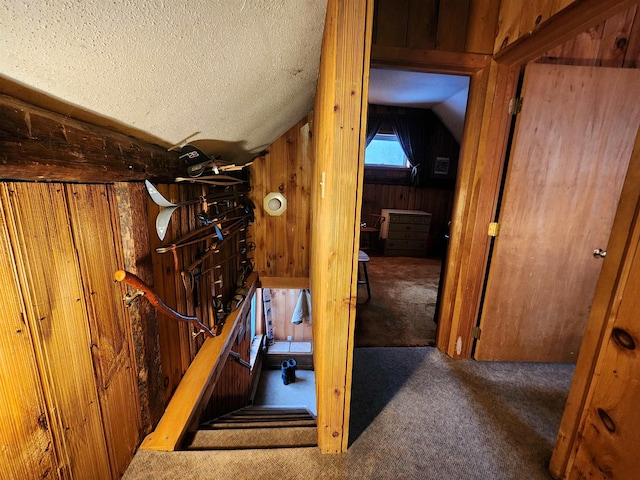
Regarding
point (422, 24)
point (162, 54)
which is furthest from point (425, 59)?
point (162, 54)

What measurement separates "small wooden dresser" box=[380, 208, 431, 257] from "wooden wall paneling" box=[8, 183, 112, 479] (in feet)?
16.0

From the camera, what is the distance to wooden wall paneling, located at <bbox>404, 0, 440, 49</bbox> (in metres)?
1.47

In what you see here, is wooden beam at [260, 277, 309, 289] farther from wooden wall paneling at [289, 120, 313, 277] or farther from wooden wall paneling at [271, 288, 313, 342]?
wooden wall paneling at [271, 288, 313, 342]

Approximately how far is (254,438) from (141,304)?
0.88 meters

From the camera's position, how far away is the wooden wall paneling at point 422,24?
4.82 ft

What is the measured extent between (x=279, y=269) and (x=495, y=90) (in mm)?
2551

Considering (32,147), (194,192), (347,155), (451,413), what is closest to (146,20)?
(32,147)

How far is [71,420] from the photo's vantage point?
0.87 m

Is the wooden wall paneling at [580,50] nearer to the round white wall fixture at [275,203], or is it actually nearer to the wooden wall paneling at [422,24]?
the wooden wall paneling at [422,24]

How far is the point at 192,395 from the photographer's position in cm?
152

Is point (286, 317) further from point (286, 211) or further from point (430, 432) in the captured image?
point (430, 432)

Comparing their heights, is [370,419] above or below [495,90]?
below

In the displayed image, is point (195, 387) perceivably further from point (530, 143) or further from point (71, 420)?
point (530, 143)

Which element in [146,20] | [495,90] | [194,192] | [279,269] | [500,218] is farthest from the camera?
[279,269]
